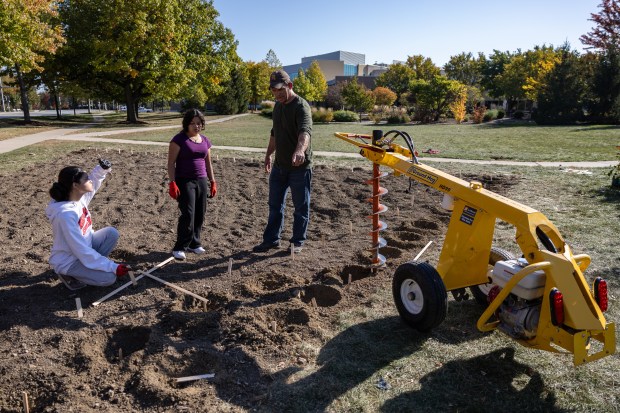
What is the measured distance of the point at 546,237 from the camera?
299 cm

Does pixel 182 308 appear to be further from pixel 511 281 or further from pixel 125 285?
pixel 511 281

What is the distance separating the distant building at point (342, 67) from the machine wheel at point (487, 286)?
80982 millimetres

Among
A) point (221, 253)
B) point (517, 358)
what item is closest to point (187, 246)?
point (221, 253)

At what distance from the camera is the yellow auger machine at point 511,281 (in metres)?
2.73

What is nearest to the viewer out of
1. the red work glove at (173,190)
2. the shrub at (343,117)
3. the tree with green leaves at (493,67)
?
the red work glove at (173,190)

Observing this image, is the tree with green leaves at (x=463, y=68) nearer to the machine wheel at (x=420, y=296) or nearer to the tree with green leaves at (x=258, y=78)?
the tree with green leaves at (x=258, y=78)

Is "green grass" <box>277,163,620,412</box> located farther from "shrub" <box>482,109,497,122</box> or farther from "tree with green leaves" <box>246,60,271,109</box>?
"tree with green leaves" <box>246,60,271,109</box>

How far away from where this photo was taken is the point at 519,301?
3092 millimetres

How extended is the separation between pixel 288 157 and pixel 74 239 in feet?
7.77

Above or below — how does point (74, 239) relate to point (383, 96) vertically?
below

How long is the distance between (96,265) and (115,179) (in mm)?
5414

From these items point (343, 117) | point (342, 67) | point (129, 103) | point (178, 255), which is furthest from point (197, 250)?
A: point (342, 67)

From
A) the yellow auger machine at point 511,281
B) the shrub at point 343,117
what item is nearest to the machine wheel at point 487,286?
the yellow auger machine at point 511,281

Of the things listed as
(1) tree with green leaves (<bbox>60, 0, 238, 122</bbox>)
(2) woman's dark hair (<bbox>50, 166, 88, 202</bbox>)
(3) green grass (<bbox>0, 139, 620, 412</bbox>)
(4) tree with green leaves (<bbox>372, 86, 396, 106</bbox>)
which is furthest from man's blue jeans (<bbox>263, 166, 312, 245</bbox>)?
(4) tree with green leaves (<bbox>372, 86, 396, 106</bbox>)
